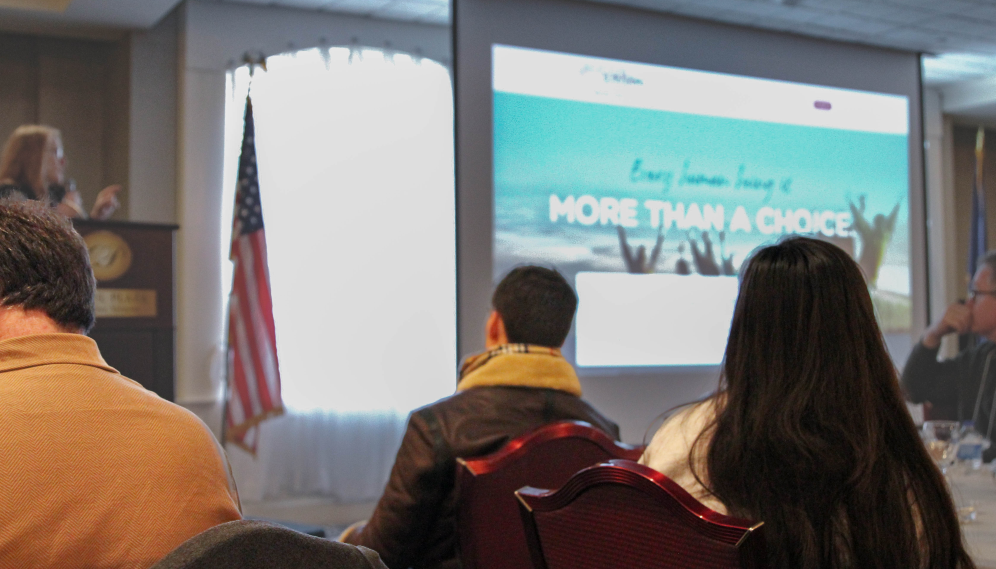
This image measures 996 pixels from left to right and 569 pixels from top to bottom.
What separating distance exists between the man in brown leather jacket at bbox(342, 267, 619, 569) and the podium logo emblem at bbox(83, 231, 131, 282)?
2234 millimetres

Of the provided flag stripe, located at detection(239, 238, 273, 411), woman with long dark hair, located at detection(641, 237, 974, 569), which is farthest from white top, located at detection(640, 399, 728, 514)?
flag stripe, located at detection(239, 238, 273, 411)

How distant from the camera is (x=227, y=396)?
4.83 m

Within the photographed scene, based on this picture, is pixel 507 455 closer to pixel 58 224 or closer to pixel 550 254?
pixel 58 224

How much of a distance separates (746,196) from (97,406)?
423 centimetres

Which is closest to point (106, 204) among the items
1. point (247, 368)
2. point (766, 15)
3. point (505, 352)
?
point (247, 368)

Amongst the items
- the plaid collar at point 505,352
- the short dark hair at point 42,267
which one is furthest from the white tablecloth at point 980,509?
the short dark hair at point 42,267

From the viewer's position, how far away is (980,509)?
2055mm

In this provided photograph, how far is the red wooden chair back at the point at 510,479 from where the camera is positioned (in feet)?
5.90

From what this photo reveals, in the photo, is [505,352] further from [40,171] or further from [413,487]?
[40,171]

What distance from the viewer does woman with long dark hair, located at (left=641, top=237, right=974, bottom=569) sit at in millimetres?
1176

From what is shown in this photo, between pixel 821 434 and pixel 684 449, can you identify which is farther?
pixel 684 449

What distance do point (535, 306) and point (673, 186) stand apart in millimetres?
2740

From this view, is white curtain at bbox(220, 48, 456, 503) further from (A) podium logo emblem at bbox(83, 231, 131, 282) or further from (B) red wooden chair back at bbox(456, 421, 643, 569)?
(B) red wooden chair back at bbox(456, 421, 643, 569)

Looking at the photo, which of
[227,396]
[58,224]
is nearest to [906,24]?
[227,396]
